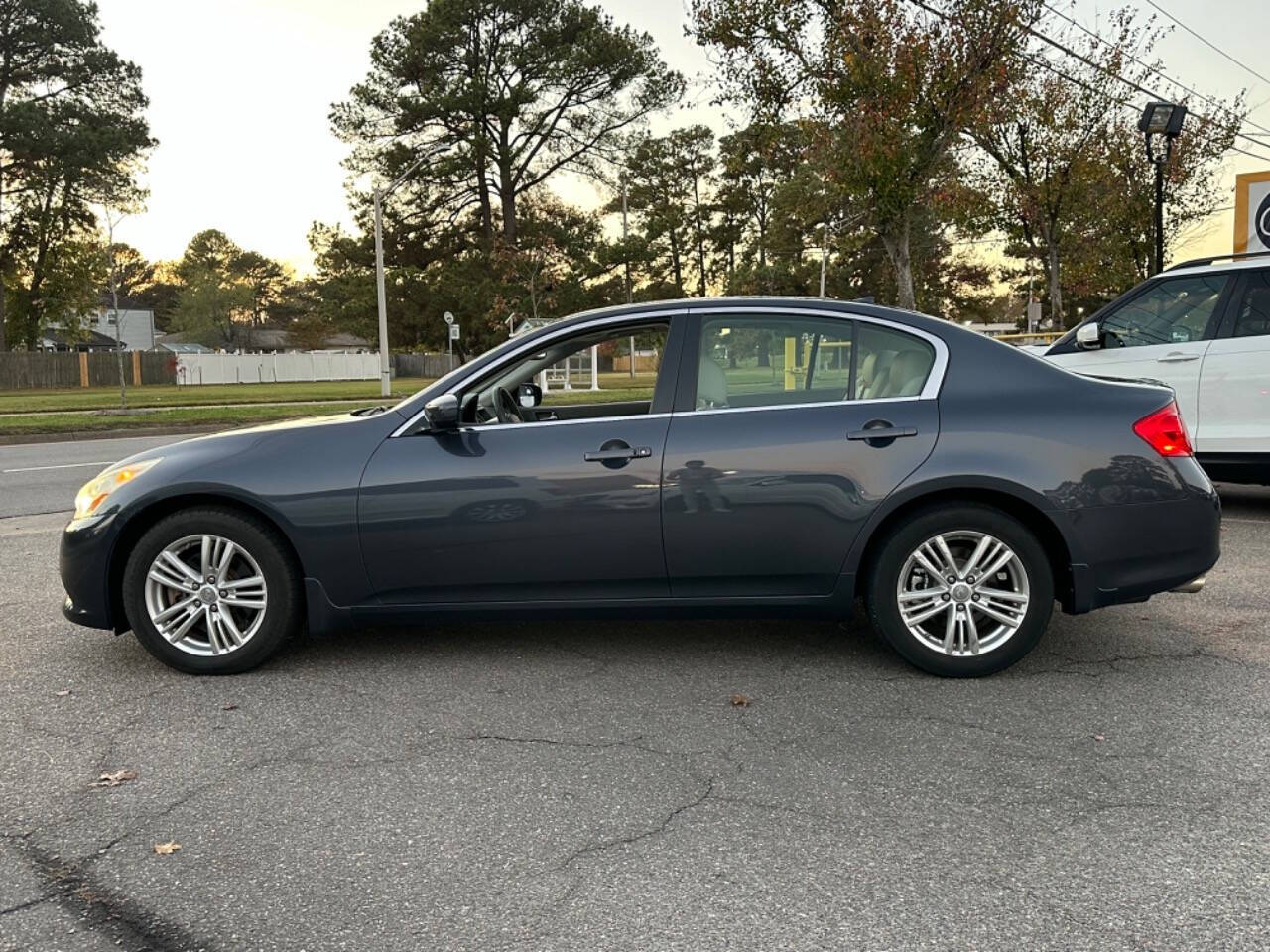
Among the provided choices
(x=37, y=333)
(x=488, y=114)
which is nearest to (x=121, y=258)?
(x=37, y=333)

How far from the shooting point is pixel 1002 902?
2566 millimetres

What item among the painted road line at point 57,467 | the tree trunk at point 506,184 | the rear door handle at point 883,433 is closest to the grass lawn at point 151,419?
the painted road line at point 57,467

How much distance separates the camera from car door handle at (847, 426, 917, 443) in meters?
4.21

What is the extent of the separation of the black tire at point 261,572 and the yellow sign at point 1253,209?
39.7ft

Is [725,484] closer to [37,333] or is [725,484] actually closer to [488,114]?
[488,114]

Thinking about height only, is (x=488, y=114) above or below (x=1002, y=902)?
above

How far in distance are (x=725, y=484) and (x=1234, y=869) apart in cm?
219

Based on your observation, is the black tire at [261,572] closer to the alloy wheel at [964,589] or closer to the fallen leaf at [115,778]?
the fallen leaf at [115,778]

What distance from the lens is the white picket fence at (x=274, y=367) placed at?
5944cm

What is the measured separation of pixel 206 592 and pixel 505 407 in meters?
1.53

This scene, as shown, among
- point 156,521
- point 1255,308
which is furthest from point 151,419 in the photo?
point 1255,308

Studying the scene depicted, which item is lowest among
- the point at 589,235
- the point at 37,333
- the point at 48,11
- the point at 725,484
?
the point at 725,484

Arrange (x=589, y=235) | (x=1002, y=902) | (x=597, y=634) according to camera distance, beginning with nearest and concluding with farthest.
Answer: (x=1002, y=902), (x=597, y=634), (x=589, y=235)

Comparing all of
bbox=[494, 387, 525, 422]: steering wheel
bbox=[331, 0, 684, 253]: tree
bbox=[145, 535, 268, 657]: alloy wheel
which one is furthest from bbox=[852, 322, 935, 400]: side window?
bbox=[331, 0, 684, 253]: tree
